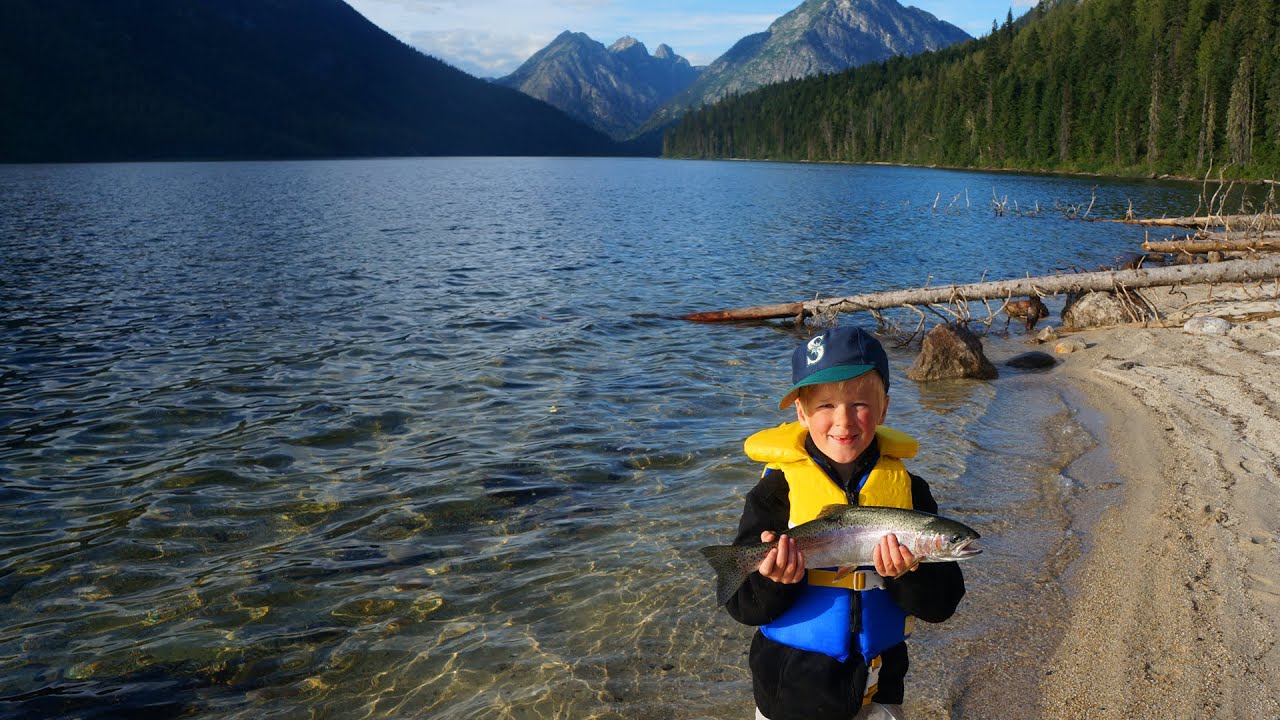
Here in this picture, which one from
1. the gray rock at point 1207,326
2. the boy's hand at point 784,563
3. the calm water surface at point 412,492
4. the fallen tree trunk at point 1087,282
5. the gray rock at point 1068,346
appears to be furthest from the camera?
the fallen tree trunk at point 1087,282

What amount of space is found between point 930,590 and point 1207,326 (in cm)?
1732

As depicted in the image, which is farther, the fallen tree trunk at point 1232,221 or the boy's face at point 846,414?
the fallen tree trunk at point 1232,221

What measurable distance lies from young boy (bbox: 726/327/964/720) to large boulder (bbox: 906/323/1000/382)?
498 inches

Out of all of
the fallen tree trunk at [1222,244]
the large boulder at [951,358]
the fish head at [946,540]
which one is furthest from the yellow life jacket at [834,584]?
the fallen tree trunk at [1222,244]

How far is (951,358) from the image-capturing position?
15.0 metres

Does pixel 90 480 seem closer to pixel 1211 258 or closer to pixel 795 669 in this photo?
pixel 795 669

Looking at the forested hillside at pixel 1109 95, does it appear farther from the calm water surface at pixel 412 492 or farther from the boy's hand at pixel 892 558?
the boy's hand at pixel 892 558

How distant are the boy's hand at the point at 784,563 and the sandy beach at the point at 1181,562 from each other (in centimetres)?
330

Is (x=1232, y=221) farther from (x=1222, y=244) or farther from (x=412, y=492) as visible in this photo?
(x=412, y=492)

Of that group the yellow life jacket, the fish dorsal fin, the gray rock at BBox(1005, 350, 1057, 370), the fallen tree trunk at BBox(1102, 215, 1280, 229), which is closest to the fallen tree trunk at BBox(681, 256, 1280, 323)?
the gray rock at BBox(1005, 350, 1057, 370)

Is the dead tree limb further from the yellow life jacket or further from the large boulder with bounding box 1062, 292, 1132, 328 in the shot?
the yellow life jacket

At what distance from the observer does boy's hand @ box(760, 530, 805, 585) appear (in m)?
2.88

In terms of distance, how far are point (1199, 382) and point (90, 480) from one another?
53.4 ft

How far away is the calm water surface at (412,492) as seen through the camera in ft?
19.9
